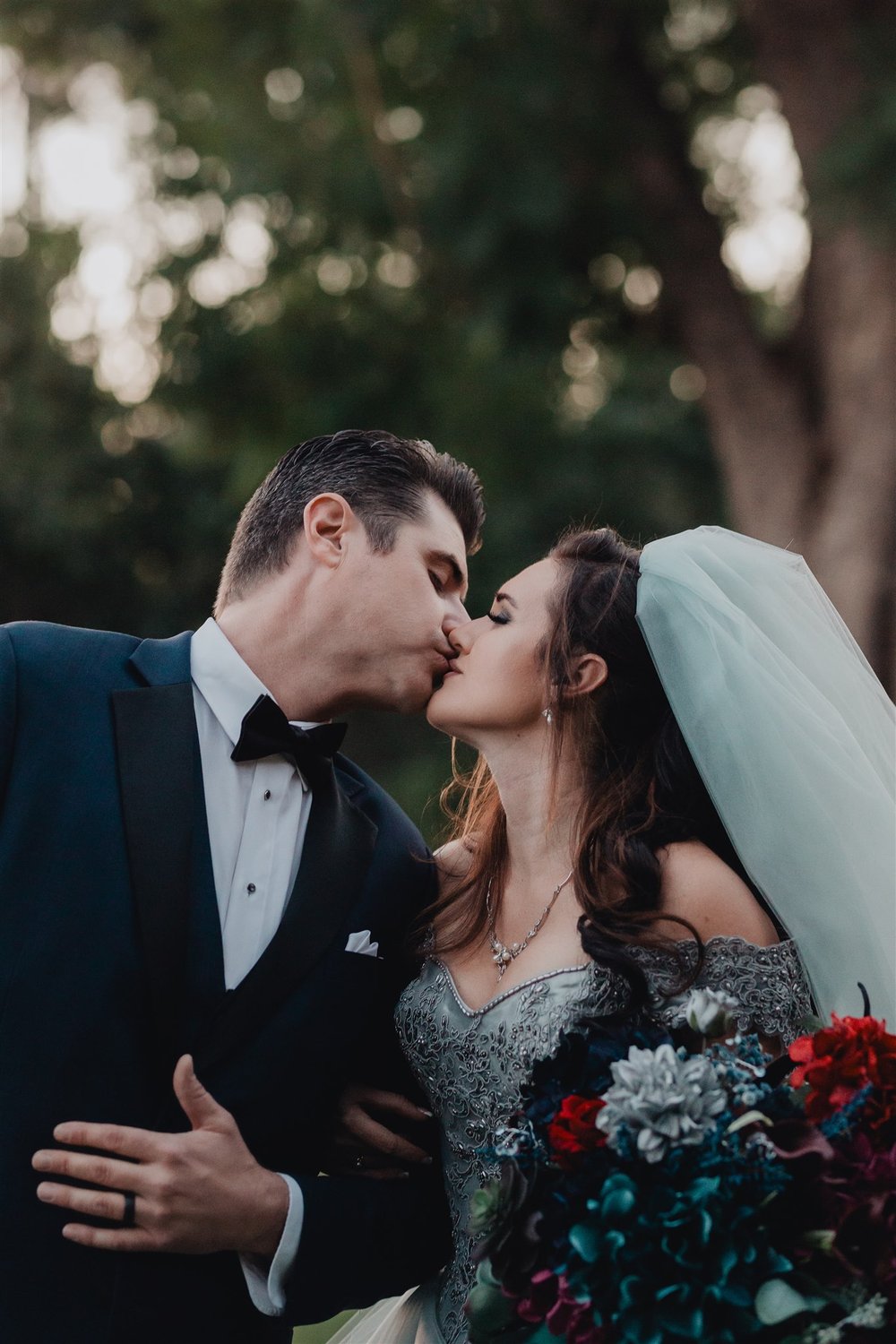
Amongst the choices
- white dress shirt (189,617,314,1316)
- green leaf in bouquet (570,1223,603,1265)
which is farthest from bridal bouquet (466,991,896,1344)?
white dress shirt (189,617,314,1316)

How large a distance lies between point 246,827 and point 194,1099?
56cm

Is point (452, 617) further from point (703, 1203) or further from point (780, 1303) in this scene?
point (780, 1303)

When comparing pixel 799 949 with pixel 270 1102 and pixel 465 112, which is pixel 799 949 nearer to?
pixel 270 1102

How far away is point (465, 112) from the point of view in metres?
8.77

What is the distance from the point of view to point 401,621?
3.09m

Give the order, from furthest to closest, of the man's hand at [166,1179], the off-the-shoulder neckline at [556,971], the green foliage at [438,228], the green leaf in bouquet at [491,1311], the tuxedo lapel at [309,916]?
1. the green foliage at [438,228]
2. the off-the-shoulder neckline at [556,971]
3. the tuxedo lapel at [309,916]
4. the man's hand at [166,1179]
5. the green leaf in bouquet at [491,1311]

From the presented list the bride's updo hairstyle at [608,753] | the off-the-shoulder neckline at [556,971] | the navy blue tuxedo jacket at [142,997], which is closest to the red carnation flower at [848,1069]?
the off-the-shoulder neckline at [556,971]

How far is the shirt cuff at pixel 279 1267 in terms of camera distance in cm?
257

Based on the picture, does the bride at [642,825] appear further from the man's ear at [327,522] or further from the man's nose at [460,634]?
the man's ear at [327,522]

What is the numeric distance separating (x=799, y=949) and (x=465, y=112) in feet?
23.7

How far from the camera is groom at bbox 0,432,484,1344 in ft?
8.13

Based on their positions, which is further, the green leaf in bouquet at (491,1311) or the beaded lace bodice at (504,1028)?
the beaded lace bodice at (504,1028)

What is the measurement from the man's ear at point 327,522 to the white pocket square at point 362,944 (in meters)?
0.81

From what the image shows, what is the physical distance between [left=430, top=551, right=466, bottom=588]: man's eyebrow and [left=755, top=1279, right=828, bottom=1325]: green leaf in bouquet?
1.72m
